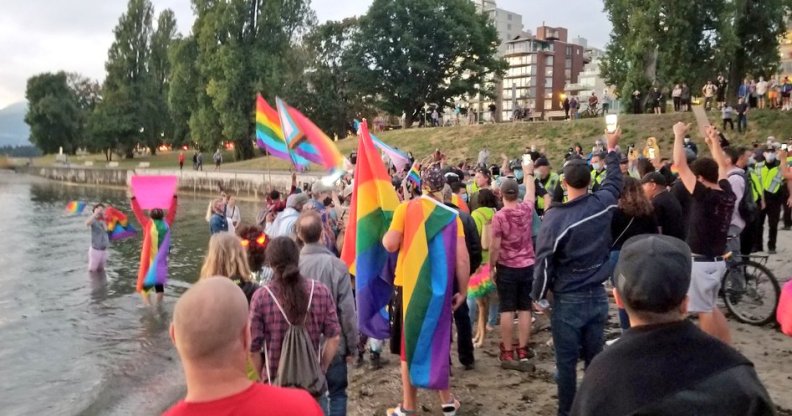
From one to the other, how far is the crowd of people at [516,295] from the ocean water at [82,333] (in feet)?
9.52

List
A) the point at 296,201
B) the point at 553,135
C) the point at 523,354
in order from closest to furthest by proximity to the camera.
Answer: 1. the point at 523,354
2. the point at 296,201
3. the point at 553,135

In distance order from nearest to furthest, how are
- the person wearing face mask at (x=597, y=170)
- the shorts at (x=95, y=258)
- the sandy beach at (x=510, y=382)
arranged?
the sandy beach at (x=510, y=382), the person wearing face mask at (x=597, y=170), the shorts at (x=95, y=258)

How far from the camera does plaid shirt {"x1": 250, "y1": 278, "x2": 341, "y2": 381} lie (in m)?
3.91

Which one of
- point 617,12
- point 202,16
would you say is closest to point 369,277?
point 617,12

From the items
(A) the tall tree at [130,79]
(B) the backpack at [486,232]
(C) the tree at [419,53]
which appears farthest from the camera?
(A) the tall tree at [130,79]

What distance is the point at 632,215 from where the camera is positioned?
5977 mm

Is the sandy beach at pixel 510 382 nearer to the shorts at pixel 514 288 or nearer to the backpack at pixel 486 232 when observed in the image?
the shorts at pixel 514 288

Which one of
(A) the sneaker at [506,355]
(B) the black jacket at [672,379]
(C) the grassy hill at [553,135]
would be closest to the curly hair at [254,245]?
(A) the sneaker at [506,355]

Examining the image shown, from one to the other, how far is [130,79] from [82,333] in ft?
212

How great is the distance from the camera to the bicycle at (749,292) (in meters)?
7.01

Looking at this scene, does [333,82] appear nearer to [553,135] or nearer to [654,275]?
[553,135]

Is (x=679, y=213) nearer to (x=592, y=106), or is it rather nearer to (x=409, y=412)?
(x=409, y=412)

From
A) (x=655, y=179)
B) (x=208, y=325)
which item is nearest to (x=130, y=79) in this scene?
(x=655, y=179)

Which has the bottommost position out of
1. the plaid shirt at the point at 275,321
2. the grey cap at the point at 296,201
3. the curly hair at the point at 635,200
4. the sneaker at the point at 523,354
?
the sneaker at the point at 523,354
